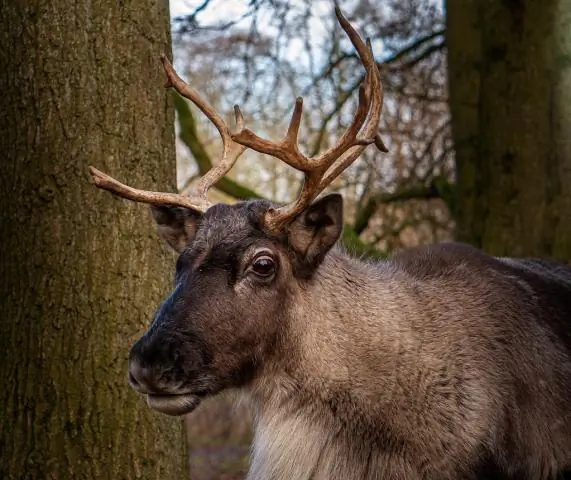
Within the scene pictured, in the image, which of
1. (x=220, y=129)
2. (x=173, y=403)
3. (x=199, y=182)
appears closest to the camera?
(x=173, y=403)

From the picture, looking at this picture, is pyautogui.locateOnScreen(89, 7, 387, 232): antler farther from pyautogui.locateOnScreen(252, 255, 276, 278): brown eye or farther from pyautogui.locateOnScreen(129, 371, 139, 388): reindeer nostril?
pyautogui.locateOnScreen(129, 371, 139, 388): reindeer nostril

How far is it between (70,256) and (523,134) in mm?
4539

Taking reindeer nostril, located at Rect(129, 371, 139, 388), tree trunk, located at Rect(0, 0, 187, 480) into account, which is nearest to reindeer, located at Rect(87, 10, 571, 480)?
reindeer nostril, located at Rect(129, 371, 139, 388)

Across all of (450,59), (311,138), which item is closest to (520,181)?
(450,59)

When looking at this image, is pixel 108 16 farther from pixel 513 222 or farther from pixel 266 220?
pixel 513 222

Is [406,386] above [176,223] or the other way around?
the other way around

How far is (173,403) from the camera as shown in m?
3.94

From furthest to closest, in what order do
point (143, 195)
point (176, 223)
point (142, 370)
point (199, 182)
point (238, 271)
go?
point (199, 182), point (176, 223), point (143, 195), point (238, 271), point (142, 370)

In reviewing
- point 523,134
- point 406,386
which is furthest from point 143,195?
point 523,134

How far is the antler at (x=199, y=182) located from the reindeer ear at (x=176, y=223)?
0.18ft

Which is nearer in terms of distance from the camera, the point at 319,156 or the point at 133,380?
the point at 133,380

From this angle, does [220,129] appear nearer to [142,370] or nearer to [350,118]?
[142,370]

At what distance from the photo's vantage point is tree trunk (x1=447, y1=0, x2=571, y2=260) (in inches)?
304

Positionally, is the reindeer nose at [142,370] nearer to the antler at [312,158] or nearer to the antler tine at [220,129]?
the antler at [312,158]
